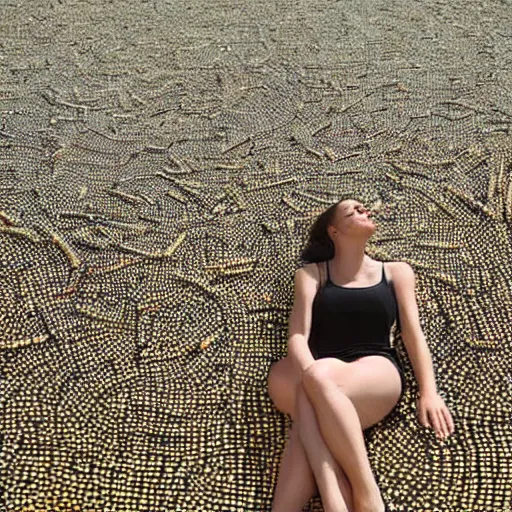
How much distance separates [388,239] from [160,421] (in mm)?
1126

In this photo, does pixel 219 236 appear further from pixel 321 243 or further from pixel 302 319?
pixel 302 319

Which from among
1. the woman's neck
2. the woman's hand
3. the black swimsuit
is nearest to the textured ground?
the woman's hand

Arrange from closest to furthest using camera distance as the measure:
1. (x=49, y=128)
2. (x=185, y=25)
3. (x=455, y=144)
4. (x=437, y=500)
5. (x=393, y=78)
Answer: (x=437, y=500)
(x=455, y=144)
(x=49, y=128)
(x=393, y=78)
(x=185, y=25)

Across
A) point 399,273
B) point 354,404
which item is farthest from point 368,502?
point 399,273

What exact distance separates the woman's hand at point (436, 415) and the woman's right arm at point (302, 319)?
1.11ft

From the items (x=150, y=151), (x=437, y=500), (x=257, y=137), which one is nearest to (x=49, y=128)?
(x=150, y=151)

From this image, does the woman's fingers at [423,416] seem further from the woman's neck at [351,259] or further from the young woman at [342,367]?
the woman's neck at [351,259]

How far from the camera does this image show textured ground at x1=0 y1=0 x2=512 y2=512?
1763 mm

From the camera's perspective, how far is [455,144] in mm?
3035

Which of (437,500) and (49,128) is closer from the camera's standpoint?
(437,500)

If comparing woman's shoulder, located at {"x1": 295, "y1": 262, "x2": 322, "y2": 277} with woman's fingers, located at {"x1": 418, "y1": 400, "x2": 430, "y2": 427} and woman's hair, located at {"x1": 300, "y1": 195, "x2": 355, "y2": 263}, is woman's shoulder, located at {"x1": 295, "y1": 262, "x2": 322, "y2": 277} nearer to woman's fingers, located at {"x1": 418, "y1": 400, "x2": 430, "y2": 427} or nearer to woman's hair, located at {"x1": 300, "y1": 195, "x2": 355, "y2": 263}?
woman's hair, located at {"x1": 300, "y1": 195, "x2": 355, "y2": 263}

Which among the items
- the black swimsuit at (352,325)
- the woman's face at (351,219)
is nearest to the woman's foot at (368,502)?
the black swimsuit at (352,325)

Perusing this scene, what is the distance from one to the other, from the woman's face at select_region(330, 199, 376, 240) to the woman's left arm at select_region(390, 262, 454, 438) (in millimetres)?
156

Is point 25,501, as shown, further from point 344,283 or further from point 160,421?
Result: point 344,283
